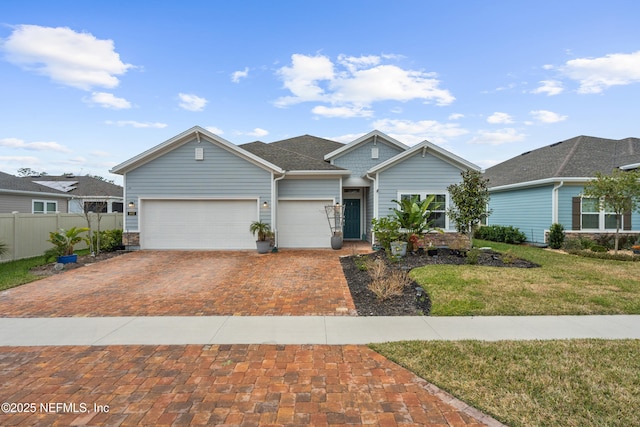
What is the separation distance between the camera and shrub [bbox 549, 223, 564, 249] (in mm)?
13617

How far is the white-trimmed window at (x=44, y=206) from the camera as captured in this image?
700 inches

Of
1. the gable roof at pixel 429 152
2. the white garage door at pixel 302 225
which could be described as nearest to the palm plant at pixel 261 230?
the white garage door at pixel 302 225

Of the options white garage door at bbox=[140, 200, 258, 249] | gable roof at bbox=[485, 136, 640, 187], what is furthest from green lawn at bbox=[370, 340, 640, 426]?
gable roof at bbox=[485, 136, 640, 187]

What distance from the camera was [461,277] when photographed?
7785 millimetres

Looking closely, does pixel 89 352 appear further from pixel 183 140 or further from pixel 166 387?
pixel 183 140

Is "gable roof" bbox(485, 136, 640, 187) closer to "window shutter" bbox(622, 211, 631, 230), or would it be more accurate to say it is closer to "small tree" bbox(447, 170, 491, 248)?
"window shutter" bbox(622, 211, 631, 230)

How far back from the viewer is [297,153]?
1714 centimetres

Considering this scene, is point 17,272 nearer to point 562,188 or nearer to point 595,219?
point 562,188

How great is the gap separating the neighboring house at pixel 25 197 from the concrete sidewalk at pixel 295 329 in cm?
1418

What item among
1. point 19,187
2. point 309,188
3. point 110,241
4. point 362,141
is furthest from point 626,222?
point 19,187

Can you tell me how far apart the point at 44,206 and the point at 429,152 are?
21565mm

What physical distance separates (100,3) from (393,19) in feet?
33.1

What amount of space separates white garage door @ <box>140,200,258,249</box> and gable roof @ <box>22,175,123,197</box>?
13423 mm

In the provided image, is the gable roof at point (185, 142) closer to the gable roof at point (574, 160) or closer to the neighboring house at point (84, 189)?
the neighboring house at point (84, 189)
